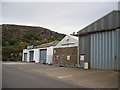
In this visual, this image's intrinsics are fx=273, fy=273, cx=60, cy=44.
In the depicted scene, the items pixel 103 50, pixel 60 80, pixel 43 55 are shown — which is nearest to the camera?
pixel 60 80

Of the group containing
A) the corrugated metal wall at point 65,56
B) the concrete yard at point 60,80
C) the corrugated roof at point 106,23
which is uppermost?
the corrugated roof at point 106,23

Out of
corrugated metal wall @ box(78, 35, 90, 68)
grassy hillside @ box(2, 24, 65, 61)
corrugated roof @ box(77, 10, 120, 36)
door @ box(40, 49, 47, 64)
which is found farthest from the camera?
grassy hillside @ box(2, 24, 65, 61)

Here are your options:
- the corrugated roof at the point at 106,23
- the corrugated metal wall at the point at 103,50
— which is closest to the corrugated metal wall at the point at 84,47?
the corrugated metal wall at the point at 103,50

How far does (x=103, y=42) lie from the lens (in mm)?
30828

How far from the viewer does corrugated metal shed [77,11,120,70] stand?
95.4 feet

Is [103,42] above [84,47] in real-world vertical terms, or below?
above

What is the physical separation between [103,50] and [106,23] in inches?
121

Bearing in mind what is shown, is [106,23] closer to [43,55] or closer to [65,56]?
[65,56]

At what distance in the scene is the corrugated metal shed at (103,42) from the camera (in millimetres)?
29078

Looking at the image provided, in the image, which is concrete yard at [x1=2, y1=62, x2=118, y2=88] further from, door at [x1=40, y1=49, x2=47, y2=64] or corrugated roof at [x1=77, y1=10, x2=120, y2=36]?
door at [x1=40, y1=49, x2=47, y2=64]

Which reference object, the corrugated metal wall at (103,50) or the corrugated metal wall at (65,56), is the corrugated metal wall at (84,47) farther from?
the corrugated metal wall at (65,56)

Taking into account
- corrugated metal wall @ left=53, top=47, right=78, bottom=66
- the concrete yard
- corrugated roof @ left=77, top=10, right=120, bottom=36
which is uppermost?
corrugated roof @ left=77, top=10, right=120, bottom=36

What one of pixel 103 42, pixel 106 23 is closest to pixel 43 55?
pixel 103 42

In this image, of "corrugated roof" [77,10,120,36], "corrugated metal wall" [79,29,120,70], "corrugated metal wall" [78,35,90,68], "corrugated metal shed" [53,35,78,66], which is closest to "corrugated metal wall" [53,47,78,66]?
"corrugated metal shed" [53,35,78,66]
